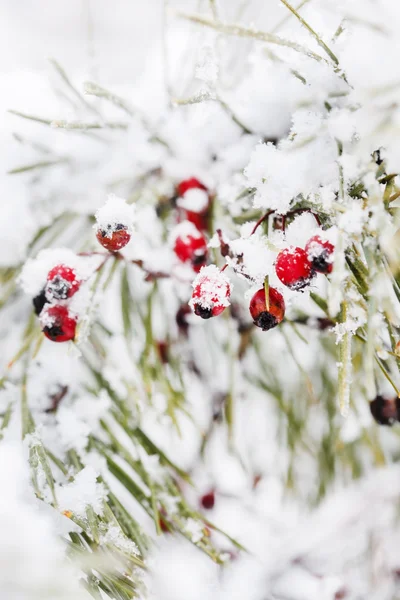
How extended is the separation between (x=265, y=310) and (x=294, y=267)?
6cm

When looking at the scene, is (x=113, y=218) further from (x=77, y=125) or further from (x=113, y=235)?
(x=77, y=125)

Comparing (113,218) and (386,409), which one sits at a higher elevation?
(113,218)

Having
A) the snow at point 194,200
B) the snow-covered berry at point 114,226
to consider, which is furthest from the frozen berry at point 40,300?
the snow at point 194,200

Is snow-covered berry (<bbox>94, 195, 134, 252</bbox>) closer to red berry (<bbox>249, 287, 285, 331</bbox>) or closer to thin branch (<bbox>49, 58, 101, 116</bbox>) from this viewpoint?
red berry (<bbox>249, 287, 285, 331</bbox>)

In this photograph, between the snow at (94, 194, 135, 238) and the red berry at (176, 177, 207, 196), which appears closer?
the snow at (94, 194, 135, 238)

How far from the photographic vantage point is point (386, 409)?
29.5 inches

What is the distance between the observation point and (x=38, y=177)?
92cm

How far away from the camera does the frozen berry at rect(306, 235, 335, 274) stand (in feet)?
1.49

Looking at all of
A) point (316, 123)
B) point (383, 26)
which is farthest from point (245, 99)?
point (383, 26)

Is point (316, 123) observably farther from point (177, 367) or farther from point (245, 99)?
point (177, 367)

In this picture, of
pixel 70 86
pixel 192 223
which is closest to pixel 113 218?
pixel 192 223

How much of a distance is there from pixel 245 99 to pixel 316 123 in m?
0.22

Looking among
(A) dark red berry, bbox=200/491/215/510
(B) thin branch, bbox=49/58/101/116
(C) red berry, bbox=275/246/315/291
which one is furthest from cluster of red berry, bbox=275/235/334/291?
(A) dark red berry, bbox=200/491/215/510

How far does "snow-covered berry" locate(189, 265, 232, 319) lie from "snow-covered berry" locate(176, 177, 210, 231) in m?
0.27
